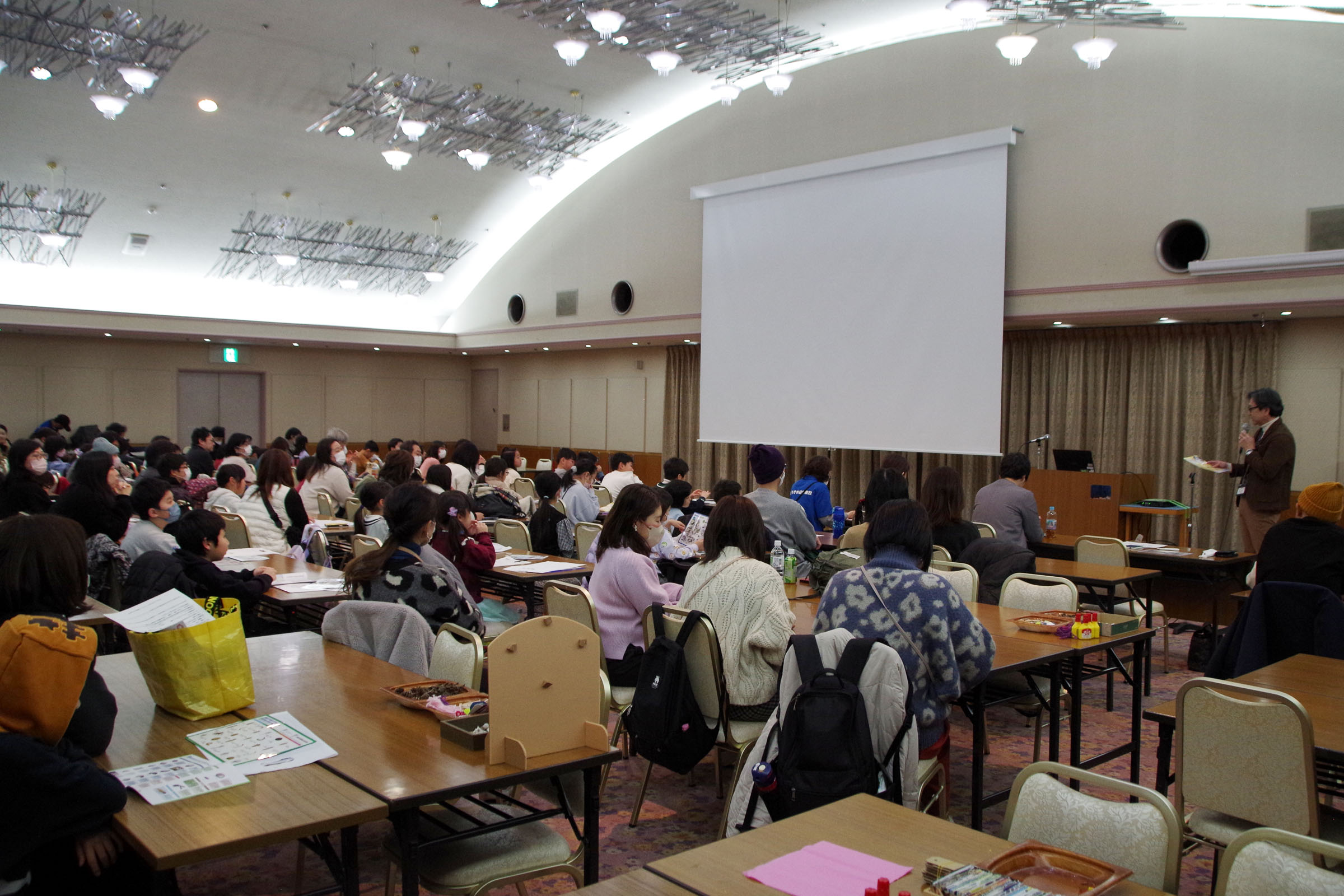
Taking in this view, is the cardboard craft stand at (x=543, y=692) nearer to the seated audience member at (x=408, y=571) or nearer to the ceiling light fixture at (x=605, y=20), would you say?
the seated audience member at (x=408, y=571)

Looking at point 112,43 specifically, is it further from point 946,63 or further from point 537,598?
point 946,63

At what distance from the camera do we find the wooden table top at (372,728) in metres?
2.43

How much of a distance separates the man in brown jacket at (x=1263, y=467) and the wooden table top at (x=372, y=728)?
6058 mm

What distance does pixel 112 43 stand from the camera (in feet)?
31.9

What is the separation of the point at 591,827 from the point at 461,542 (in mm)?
A: 3049

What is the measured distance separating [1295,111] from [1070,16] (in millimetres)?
2060

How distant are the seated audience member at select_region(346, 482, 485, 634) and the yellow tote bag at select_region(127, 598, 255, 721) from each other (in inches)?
36.0

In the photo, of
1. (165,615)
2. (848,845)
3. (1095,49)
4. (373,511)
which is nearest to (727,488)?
(373,511)

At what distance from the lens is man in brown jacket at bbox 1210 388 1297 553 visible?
7016 millimetres

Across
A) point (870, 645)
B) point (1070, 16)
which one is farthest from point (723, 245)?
point (870, 645)

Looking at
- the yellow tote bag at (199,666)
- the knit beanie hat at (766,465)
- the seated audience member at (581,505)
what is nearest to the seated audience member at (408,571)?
the yellow tote bag at (199,666)

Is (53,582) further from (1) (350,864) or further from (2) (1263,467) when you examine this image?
(2) (1263,467)

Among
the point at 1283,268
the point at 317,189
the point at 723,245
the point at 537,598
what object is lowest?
the point at 537,598

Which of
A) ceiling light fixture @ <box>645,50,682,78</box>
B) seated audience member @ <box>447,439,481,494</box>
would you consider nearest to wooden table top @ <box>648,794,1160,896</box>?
seated audience member @ <box>447,439,481,494</box>
